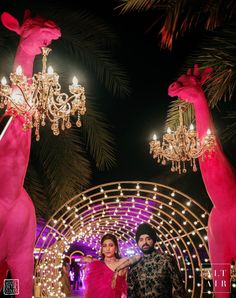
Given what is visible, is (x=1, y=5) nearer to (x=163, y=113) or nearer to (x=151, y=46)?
(x=151, y=46)

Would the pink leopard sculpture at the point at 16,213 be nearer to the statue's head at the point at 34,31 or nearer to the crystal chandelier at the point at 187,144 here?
the statue's head at the point at 34,31

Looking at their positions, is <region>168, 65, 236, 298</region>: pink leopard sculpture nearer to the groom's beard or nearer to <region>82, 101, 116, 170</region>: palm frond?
<region>82, 101, 116, 170</region>: palm frond

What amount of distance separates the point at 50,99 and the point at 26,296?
8.66 ft

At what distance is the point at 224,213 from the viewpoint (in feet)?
22.9

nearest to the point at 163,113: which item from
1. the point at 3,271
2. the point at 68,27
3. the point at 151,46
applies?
the point at 151,46

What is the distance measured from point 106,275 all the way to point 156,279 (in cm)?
183

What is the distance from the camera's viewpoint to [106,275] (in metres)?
6.29

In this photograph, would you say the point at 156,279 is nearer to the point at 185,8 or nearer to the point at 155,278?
the point at 155,278

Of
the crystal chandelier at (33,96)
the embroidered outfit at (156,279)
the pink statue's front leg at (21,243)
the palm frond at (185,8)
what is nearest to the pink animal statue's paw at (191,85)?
the palm frond at (185,8)

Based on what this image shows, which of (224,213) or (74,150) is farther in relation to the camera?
(74,150)

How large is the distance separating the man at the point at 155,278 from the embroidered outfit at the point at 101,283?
1.43 metres

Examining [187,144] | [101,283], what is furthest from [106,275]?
[187,144]

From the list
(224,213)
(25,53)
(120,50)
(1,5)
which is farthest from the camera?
(120,50)

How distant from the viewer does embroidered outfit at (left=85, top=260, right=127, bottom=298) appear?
6.20 m
